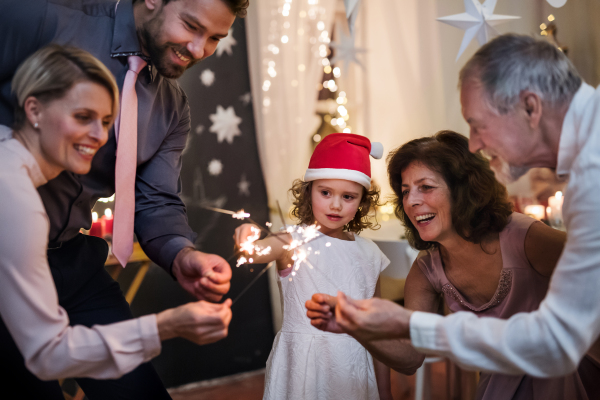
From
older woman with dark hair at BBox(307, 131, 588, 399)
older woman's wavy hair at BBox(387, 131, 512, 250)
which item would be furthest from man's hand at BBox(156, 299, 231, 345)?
older woman's wavy hair at BBox(387, 131, 512, 250)

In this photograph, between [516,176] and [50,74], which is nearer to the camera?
[50,74]

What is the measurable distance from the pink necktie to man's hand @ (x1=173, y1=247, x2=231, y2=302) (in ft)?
0.50

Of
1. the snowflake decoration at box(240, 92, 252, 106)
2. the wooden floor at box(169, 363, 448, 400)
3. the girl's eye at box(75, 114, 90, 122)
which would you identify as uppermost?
the snowflake decoration at box(240, 92, 252, 106)

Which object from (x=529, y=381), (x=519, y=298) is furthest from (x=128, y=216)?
A: (x=529, y=381)

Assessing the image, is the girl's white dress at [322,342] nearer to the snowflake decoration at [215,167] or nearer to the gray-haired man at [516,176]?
the gray-haired man at [516,176]

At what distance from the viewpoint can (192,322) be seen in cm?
100

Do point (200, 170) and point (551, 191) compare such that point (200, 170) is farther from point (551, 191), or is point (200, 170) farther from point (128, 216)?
point (551, 191)

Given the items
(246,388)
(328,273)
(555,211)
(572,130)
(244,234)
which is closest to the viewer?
(572,130)

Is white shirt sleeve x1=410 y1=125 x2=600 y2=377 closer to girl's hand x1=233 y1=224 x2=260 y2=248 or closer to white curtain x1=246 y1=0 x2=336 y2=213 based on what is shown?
girl's hand x1=233 y1=224 x2=260 y2=248

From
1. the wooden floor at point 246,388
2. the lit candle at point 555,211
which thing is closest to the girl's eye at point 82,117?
the wooden floor at point 246,388

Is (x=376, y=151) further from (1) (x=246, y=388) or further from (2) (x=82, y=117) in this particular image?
(1) (x=246, y=388)

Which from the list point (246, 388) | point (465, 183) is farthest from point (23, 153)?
point (246, 388)

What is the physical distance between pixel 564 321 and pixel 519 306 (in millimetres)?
586

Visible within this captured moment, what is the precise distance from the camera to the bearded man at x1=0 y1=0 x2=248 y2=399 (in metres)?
1.12
